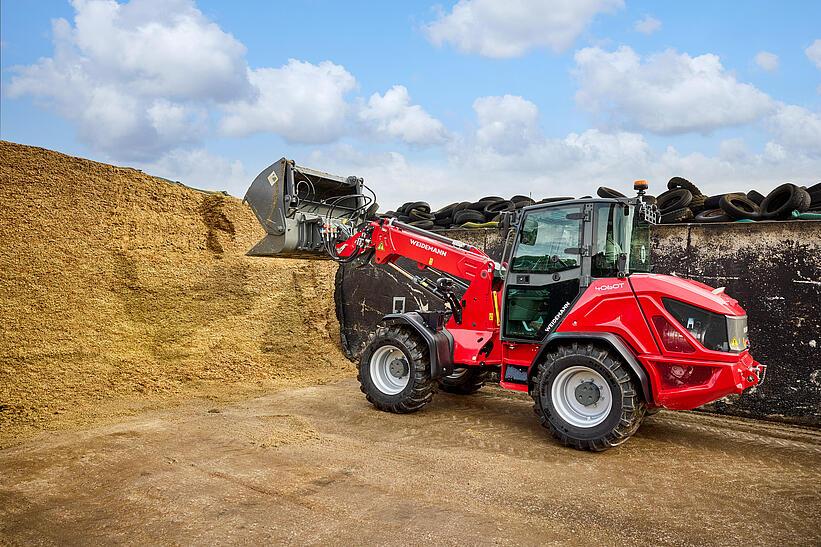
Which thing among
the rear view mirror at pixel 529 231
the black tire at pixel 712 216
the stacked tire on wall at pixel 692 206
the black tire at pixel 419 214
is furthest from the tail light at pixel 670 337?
the black tire at pixel 419 214

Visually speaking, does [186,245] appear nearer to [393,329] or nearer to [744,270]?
[393,329]

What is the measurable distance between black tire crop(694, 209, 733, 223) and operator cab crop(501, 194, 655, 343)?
2284mm

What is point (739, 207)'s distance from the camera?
8023mm

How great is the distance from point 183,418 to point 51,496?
2.16 meters

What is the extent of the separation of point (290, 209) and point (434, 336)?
7.20 feet

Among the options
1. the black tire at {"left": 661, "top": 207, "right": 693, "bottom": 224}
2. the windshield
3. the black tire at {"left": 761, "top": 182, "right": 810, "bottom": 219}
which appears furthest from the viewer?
the black tire at {"left": 661, "top": 207, "right": 693, "bottom": 224}

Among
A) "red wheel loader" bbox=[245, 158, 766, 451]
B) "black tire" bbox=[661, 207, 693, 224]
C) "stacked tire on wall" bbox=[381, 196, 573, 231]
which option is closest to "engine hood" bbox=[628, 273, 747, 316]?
"red wheel loader" bbox=[245, 158, 766, 451]

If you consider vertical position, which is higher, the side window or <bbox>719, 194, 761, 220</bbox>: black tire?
<bbox>719, 194, 761, 220</bbox>: black tire

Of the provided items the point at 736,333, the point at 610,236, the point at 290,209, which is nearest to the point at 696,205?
the point at 610,236

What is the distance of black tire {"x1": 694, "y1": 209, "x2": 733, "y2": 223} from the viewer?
26.0 feet

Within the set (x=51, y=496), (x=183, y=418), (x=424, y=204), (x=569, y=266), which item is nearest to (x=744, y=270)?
(x=569, y=266)

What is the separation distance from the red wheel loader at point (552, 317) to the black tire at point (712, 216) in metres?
2.25

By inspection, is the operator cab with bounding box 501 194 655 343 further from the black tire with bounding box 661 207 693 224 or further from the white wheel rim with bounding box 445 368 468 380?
the black tire with bounding box 661 207 693 224

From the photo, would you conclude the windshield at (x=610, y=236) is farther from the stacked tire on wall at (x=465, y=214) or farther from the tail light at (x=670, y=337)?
the stacked tire on wall at (x=465, y=214)
